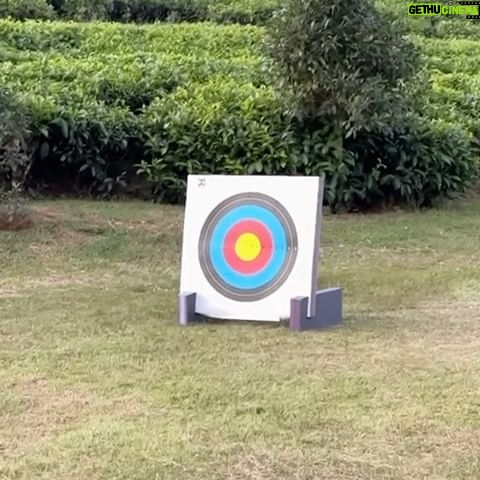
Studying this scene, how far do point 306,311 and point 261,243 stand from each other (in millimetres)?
463

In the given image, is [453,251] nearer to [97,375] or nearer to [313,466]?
[97,375]

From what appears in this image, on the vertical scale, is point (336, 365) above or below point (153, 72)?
below

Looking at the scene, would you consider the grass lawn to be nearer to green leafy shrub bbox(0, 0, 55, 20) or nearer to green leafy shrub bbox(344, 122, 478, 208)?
green leafy shrub bbox(344, 122, 478, 208)

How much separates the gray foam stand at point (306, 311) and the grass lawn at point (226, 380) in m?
0.08

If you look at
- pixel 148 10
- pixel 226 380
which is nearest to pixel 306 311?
pixel 226 380

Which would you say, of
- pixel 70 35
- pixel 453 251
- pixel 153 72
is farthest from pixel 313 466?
pixel 70 35

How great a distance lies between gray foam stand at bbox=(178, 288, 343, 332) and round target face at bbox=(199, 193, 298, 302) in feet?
0.61

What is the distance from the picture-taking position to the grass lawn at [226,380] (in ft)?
12.0

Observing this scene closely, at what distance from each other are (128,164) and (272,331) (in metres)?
5.41

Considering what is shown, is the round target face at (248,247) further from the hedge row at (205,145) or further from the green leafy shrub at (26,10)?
the green leafy shrub at (26,10)

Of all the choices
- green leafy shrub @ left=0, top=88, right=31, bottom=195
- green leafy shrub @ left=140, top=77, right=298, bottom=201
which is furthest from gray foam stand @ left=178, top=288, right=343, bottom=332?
green leafy shrub @ left=140, top=77, right=298, bottom=201

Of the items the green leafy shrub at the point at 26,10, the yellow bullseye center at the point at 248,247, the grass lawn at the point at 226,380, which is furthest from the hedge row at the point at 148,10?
the yellow bullseye center at the point at 248,247

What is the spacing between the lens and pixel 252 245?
566cm

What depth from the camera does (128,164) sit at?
10547 mm
